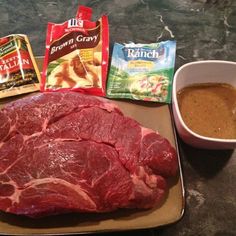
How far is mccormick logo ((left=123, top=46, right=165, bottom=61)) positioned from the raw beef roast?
34 cm

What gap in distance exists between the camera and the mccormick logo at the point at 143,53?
1.26m

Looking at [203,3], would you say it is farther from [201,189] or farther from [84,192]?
[84,192]

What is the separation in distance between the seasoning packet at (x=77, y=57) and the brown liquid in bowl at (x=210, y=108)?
0.30 meters

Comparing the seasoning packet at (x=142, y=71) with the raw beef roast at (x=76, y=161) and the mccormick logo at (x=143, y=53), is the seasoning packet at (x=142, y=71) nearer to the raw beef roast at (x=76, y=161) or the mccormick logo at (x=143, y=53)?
the mccormick logo at (x=143, y=53)

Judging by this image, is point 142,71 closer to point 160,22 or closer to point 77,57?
point 77,57

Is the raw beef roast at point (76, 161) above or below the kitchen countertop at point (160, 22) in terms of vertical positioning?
below

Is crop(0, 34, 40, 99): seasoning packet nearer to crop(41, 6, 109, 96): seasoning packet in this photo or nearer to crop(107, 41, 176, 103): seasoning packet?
crop(41, 6, 109, 96): seasoning packet

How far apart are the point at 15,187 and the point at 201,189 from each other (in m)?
0.56

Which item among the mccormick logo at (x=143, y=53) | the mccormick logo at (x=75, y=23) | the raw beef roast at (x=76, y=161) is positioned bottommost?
the raw beef roast at (x=76, y=161)

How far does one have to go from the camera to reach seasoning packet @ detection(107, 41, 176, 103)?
1173mm

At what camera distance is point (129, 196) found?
2.97ft

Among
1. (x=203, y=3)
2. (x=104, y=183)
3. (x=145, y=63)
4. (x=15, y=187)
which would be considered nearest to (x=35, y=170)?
(x=15, y=187)

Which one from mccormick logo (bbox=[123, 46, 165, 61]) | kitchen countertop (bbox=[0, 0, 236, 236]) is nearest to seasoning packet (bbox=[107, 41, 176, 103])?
mccormick logo (bbox=[123, 46, 165, 61])

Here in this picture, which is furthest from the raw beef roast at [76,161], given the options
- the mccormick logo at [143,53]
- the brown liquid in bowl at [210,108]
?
the mccormick logo at [143,53]
